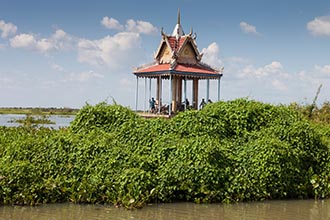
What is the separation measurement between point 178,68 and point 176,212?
42.7 ft

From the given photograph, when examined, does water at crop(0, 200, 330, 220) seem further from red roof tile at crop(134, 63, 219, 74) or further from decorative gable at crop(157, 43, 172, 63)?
decorative gable at crop(157, 43, 172, 63)

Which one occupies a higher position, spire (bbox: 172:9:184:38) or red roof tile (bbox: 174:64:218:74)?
spire (bbox: 172:9:184:38)

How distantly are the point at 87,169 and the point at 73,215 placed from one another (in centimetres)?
114

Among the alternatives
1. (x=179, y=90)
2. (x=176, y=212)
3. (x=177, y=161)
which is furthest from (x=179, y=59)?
(x=176, y=212)

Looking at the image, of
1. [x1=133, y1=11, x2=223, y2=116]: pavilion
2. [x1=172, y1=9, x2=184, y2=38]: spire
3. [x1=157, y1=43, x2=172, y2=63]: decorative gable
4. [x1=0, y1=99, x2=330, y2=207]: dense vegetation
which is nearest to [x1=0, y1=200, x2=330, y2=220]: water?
[x1=0, y1=99, x2=330, y2=207]: dense vegetation

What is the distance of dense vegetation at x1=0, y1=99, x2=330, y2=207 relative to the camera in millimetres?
7984

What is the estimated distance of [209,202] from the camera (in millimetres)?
8305

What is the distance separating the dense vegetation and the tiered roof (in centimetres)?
1055

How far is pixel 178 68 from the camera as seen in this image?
20203 millimetres

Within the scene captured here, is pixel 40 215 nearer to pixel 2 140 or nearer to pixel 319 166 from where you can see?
pixel 2 140

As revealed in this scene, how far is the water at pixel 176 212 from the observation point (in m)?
7.29

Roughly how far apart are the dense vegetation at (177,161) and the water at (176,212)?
207 mm

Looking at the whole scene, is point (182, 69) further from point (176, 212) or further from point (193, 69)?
point (176, 212)

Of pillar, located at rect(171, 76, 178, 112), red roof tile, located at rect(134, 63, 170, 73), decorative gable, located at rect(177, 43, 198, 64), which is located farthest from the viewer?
decorative gable, located at rect(177, 43, 198, 64)
